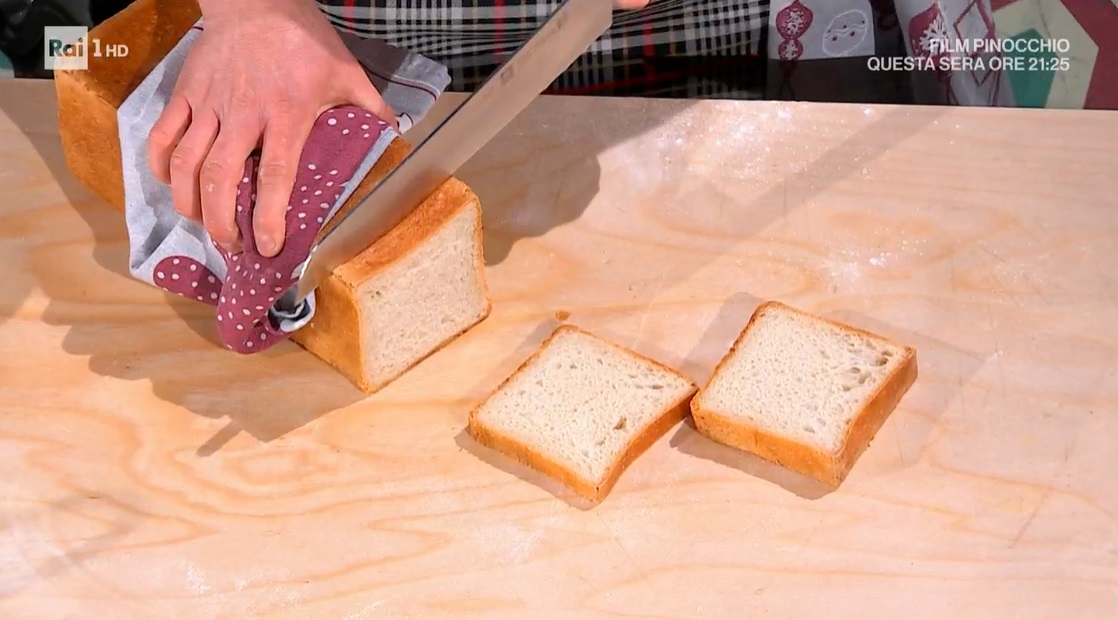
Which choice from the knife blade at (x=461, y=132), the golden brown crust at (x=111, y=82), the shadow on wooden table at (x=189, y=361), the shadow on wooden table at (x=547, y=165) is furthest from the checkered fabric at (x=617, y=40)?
the shadow on wooden table at (x=189, y=361)

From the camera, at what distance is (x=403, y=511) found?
142cm

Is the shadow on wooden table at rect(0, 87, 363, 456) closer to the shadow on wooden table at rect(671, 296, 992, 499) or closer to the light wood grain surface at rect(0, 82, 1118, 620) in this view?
the light wood grain surface at rect(0, 82, 1118, 620)

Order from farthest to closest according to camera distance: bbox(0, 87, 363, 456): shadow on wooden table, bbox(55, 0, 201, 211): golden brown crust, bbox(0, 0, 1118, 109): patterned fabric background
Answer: bbox(0, 0, 1118, 109): patterned fabric background, bbox(55, 0, 201, 211): golden brown crust, bbox(0, 87, 363, 456): shadow on wooden table

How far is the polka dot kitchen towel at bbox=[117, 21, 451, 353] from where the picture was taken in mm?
1458

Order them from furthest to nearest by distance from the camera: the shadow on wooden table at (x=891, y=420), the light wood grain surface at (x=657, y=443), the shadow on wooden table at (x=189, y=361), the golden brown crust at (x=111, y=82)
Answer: the golden brown crust at (x=111, y=82) < the shadow on wooden table at (x=189, y=361) < the shadow on wooden table at (x=891, y=420) < the light wood grain surface at (x=657, y=443)

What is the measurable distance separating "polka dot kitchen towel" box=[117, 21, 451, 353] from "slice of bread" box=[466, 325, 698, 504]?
1.01ft

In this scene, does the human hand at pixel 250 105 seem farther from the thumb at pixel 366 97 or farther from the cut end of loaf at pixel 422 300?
the cut end of loaf at pixel 422 300

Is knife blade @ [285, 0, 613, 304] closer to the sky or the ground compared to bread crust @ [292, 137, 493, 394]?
closer to the sky

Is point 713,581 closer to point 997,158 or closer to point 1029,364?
point 1029,364

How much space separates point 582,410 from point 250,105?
2.02 feet

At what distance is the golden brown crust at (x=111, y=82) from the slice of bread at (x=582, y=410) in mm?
745

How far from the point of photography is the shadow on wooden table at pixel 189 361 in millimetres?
1552

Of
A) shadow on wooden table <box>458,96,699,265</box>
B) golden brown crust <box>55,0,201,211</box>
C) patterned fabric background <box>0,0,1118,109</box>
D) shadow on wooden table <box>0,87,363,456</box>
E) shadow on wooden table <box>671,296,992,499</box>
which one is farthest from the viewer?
patterned fabric background <box>0,0,1118,109</box>

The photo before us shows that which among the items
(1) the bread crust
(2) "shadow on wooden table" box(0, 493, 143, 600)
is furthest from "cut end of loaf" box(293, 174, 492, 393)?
(2) "shadow on wooden table" box(0, 493, 143, 600)
